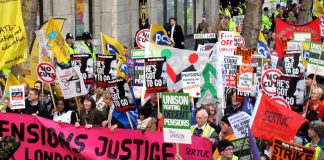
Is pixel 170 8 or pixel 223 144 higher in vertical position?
pixel 170 8

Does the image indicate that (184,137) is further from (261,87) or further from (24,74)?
(24,74)

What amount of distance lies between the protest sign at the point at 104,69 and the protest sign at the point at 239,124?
3.14m

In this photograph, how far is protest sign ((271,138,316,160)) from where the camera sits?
9.86 metres

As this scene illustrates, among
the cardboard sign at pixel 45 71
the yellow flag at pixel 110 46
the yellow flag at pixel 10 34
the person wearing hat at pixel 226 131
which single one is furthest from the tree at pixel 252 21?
the person wearing hat at pixel 226 131

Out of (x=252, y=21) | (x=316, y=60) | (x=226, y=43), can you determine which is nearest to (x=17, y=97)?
(x=316, y=60)

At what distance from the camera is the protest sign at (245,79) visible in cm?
1406

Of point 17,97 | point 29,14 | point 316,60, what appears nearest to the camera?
point 17,97

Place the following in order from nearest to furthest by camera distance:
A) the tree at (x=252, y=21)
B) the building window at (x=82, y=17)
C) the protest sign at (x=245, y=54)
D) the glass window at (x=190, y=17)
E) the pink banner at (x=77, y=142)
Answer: the pink banner at (x=77, y=142), the protest sign at (x=245, y=54), the tree at (x=252, y=21), the building window at (x=82, y=17), the glass window at (x=190, y=17)

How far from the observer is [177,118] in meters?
10.8

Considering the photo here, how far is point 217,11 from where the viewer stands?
37062 mm

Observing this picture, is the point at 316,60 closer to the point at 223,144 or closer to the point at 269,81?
the point at 269,81

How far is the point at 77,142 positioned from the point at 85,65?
13.1ft

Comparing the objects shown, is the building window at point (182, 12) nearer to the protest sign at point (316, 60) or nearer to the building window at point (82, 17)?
the building window at point (82, 17)

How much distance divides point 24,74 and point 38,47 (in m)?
1.43
